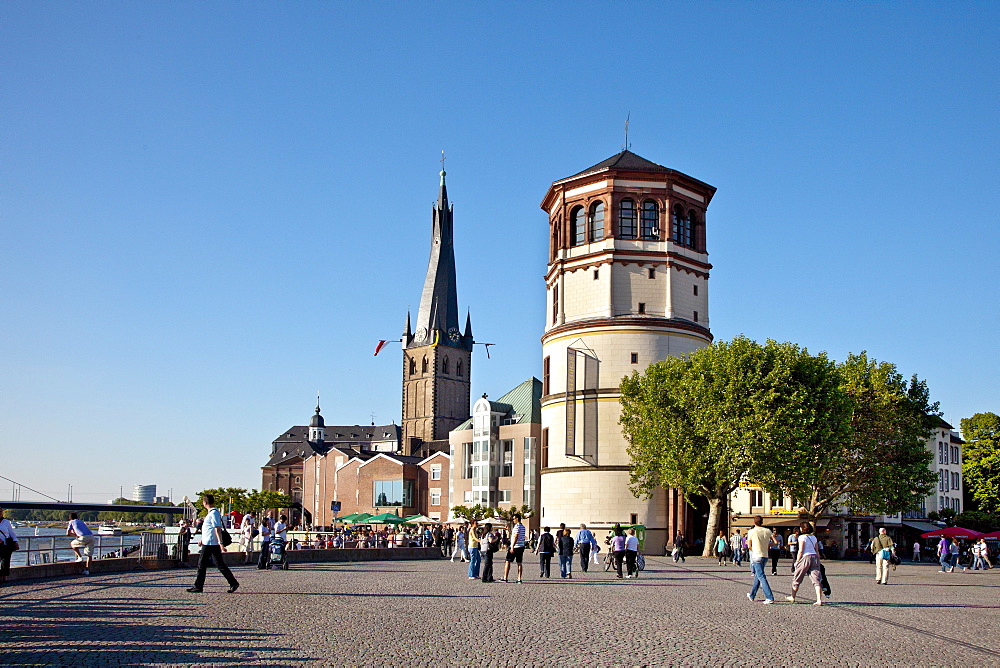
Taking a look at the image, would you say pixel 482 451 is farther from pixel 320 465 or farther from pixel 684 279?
pixel 320 465

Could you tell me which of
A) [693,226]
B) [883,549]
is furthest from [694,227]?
[883,549]

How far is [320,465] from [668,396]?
9064cm

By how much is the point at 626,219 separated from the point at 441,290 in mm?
117187

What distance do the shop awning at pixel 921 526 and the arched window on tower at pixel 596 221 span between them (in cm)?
3782

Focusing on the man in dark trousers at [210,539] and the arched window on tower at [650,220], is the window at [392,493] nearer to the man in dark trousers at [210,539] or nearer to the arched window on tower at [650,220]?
the arched window on tower at [650,220]

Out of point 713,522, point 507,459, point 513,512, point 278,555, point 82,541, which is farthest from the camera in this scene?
point 507,459

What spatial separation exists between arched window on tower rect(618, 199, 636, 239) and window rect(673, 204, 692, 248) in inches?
98.0

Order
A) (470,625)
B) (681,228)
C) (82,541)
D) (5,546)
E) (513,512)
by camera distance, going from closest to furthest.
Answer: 1. (470,625)
2. (5,546)
3. (82,541)
4. (681,228)
5. (513,512)

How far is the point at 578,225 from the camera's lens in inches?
2360

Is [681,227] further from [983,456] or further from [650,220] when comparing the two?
[983,456]

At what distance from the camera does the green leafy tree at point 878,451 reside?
5200cm

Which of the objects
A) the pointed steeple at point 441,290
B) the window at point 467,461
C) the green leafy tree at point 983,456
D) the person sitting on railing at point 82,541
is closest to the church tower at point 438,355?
the pointed steeple at point 441,290

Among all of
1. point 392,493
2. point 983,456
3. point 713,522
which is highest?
point 983,456

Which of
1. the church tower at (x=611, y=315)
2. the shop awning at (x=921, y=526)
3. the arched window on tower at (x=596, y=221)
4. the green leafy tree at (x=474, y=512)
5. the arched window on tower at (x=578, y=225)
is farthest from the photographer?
the green leafy tree at (x=474, y=512)
